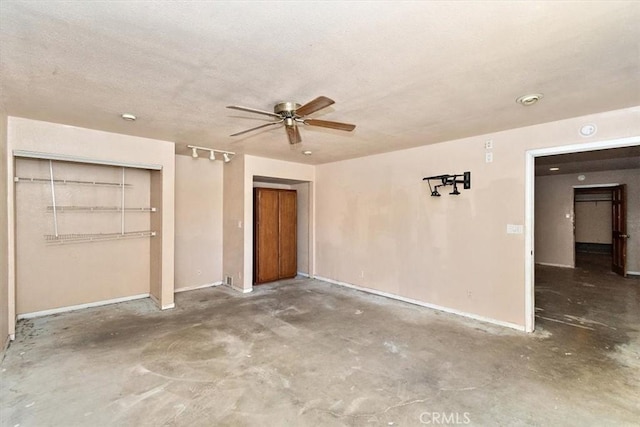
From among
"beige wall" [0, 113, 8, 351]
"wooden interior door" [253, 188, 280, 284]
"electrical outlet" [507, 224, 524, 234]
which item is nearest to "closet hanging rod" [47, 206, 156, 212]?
"beige wall" [0, 113, 8, 351]

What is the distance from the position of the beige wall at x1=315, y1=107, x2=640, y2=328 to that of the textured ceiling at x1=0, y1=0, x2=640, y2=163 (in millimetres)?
502

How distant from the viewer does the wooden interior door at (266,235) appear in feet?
19.2

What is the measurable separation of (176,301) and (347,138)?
3801 millimetres

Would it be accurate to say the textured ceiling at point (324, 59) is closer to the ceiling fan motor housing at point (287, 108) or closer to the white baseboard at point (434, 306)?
the ceiling fan motor housing at point (287, 108)

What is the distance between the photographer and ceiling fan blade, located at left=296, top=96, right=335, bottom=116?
2119 millimetres

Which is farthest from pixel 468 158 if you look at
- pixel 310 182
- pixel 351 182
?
pixel 310 182

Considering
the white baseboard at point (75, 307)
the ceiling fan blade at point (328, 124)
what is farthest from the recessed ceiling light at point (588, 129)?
the white baseboard at point (75, 307)

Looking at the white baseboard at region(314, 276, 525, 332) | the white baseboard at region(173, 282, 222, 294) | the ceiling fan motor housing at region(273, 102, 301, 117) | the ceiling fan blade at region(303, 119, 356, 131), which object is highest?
the ceiling fan motor housing at region(273, 102, 301, 117)

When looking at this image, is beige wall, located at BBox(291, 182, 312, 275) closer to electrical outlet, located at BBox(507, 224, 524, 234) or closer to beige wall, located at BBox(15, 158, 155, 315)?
beige wall, located at BBox(15, 158, 155, 315)

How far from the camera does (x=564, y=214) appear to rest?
765cm

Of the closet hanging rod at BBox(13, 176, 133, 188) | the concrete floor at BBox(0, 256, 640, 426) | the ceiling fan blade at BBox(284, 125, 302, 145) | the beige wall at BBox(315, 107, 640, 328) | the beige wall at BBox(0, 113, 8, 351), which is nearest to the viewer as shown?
the concrete floor at BBox(0, 256, 640, 426)

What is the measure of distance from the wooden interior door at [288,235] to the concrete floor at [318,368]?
1.95 m

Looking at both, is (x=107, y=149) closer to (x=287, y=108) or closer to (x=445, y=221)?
(x=287, y=108)

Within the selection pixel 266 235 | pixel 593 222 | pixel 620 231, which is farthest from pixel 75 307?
pixel 593 222
